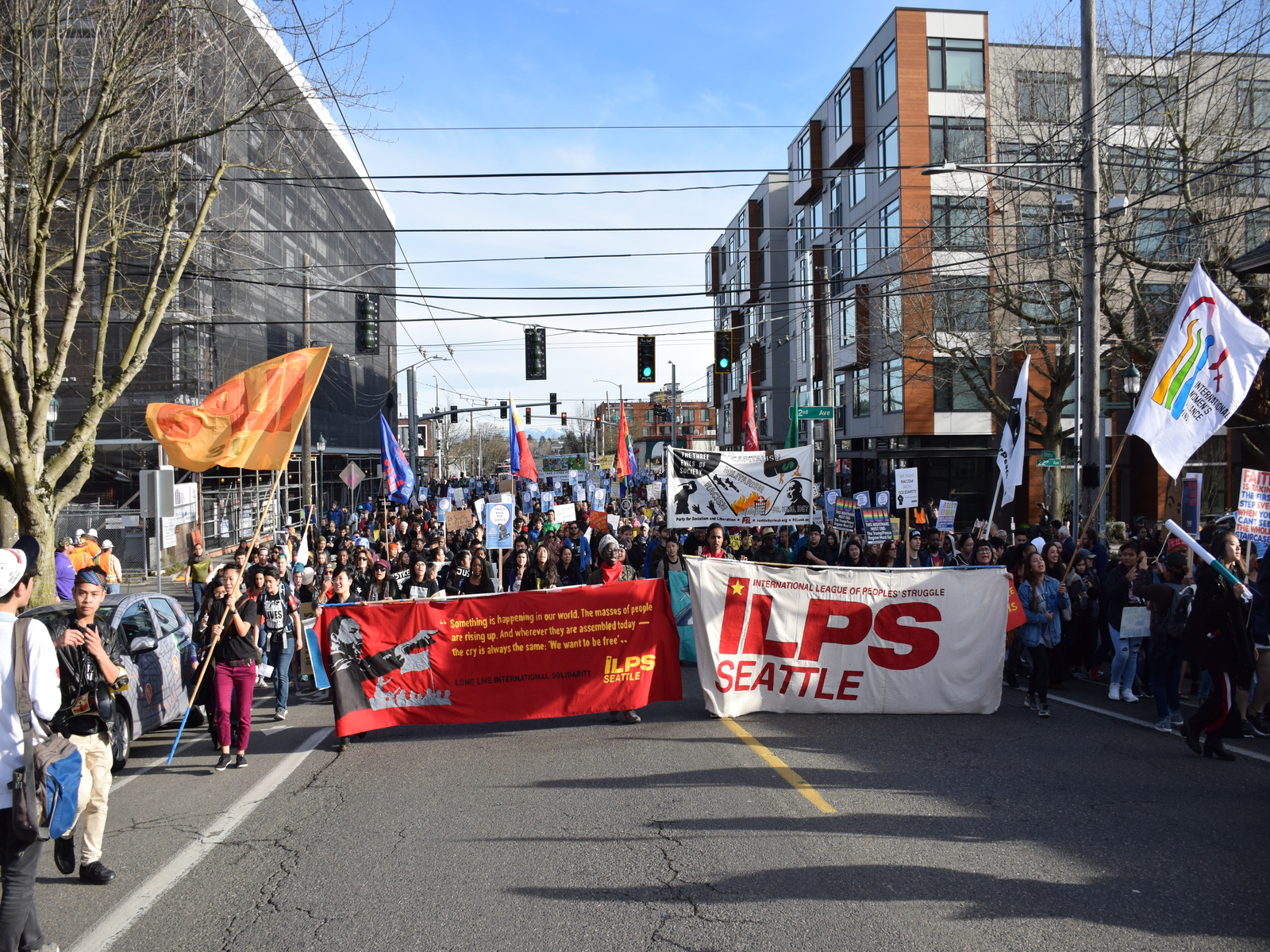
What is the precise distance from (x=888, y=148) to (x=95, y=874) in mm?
35774

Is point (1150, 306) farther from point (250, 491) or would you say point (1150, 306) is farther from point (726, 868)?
point (250, 491)

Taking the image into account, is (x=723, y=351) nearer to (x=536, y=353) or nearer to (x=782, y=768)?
(x=536, y=353)

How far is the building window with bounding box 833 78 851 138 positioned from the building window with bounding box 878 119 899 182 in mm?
2940

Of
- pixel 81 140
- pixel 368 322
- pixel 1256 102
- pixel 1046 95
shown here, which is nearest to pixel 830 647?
pixel 81 140

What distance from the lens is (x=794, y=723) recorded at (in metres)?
8.29

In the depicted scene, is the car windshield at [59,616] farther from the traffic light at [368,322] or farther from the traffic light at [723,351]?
the traffic light at [723,351]

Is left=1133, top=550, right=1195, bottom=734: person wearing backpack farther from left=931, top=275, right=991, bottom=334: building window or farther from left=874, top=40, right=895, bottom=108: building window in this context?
left=874, top=40, right=895, bottom=108: building window

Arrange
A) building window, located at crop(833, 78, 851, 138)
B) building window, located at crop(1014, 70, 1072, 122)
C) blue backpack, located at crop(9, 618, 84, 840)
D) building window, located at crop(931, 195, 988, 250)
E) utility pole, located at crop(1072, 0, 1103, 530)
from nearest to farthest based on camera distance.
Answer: blue backpack, located at crop(9, 618, 84, 840) → utility pole, located at crop(1072, 0, 1103, 530) → building window, located at crop(1014, 70, 1072, 122) → building window, located at crop(931, 195, 988, 250) → building window, located at crop(833, 78, 851, 138)

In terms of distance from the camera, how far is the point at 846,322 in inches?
1555

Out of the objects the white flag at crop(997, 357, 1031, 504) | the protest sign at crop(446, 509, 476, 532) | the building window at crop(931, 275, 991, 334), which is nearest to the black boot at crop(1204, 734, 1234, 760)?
the white flag at crop(997, 357, 1031, 504)

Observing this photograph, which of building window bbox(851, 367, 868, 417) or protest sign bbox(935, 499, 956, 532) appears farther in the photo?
building window bbox(851, 367, 868, 417)

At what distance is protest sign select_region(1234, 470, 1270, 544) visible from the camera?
1055 cm

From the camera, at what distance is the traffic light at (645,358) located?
24750 mm

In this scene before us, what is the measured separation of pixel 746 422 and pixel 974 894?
24175 millimetres
